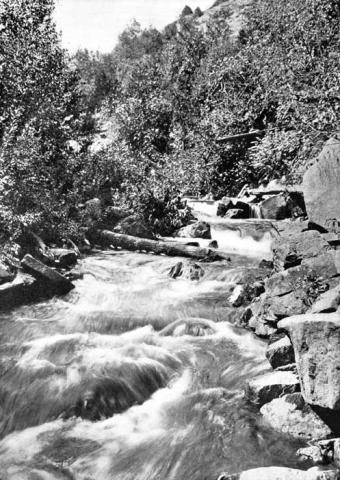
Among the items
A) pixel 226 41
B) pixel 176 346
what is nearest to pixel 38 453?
pixel 176 346

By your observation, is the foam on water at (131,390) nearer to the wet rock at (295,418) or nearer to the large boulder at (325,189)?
the wet rock at (295,418)

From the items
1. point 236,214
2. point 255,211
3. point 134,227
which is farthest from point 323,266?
point 255,211

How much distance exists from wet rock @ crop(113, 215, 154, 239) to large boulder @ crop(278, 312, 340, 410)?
8751mm

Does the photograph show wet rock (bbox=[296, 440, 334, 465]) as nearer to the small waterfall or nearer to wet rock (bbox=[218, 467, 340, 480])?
wet rock (bbox=[218, 467, 340, 480])

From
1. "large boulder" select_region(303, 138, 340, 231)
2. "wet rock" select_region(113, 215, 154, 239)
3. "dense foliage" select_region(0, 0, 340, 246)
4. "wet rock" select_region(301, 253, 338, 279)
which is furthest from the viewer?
"wet rock" select_region(113, 215, 154, 239)

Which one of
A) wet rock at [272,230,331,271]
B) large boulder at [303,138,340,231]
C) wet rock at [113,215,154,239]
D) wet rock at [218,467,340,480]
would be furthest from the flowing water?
wet rock at [113,215,154,239]

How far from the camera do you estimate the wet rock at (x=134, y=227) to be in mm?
12555

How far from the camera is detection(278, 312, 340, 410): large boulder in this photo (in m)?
3.70

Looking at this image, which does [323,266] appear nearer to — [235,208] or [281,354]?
[281,354]

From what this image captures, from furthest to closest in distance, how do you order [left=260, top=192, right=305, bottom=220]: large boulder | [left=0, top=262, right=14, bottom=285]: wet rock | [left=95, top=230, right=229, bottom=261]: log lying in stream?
1. [left=260, top=192, right=305, bottom=220]: large boulder
2. [left=95, top=230, right=229, bottom=261]: log lying in stream
3. [left=0, top=262, right=14, bottom=285]: wet rock

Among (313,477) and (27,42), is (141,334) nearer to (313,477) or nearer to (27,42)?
(313,477)

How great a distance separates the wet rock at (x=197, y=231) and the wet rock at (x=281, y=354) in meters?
7.46

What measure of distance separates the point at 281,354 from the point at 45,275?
17.2ft

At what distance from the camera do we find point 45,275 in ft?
28.2
